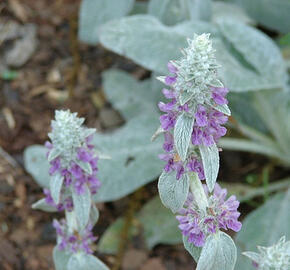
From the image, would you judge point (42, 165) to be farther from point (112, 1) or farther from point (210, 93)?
point (210, 93)

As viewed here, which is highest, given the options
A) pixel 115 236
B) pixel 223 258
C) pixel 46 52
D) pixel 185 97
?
pixel 185 97

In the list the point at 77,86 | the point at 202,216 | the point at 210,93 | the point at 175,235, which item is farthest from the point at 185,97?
the point at 77,86

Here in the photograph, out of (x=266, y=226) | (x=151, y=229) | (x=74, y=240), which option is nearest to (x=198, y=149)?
(x=74, y=240)

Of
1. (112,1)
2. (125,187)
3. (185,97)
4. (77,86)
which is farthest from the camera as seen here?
(77,86)

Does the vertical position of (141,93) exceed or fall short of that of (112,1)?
it falls short

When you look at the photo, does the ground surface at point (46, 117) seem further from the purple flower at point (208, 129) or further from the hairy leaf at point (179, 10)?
the purple flower at point (208, 129)

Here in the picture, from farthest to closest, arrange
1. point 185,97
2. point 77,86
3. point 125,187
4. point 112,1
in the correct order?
point 77,86 → point 112,1 → point 125,187 → point 185,97

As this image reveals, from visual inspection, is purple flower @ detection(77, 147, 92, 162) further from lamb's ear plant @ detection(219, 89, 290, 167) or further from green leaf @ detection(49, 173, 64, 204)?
lamb's ear plant @ detection(219, 89, 290, 167)

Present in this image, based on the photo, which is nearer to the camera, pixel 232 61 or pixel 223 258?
pixel 223 258
